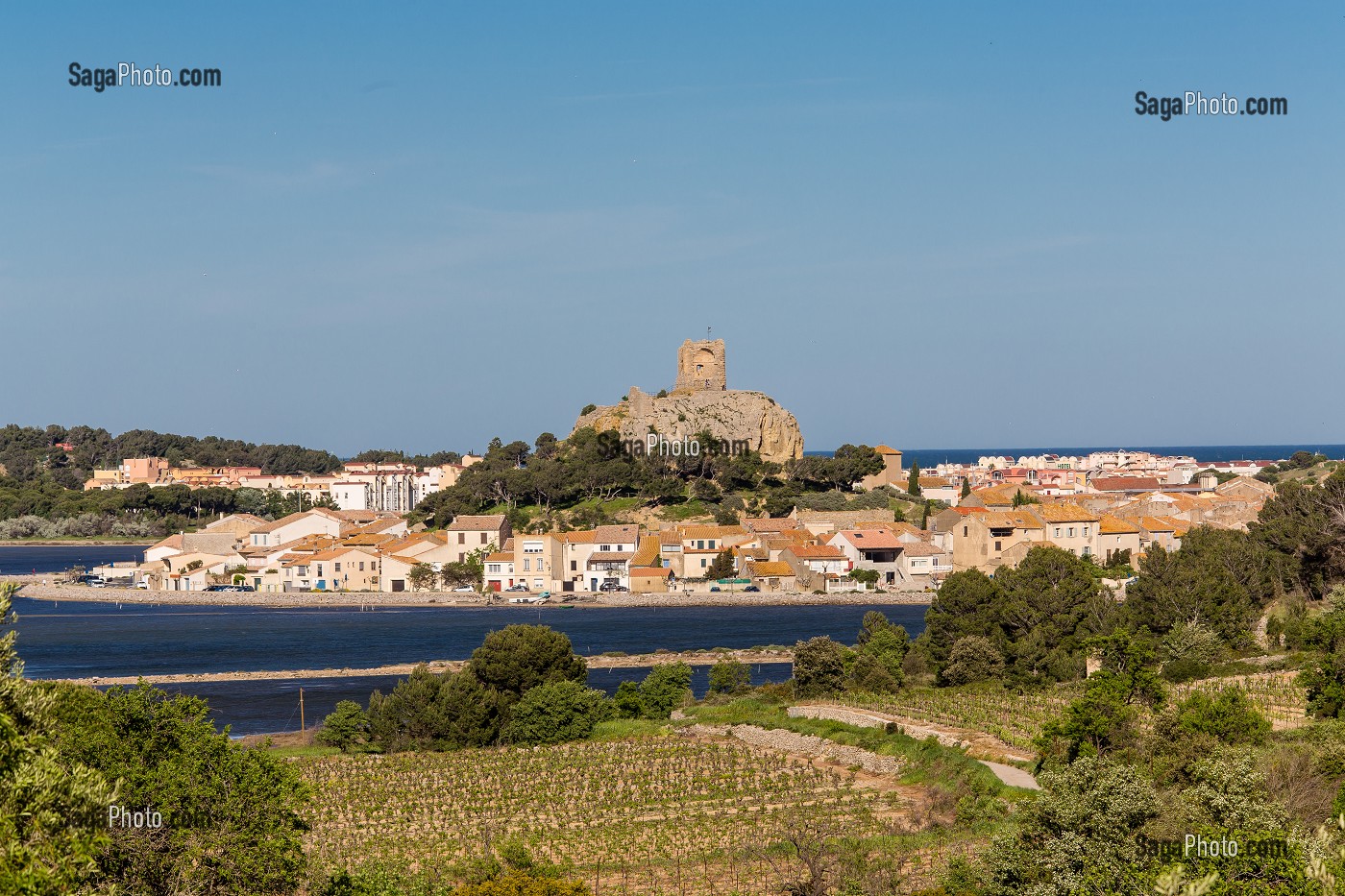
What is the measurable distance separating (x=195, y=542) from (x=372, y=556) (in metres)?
11.6

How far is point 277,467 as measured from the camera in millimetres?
115125

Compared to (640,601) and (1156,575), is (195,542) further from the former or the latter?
(1156,575)

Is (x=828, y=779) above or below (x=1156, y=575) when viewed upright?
below

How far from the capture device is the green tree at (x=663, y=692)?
1001 inches

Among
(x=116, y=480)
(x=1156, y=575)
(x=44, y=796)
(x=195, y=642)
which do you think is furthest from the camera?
(x=116, y=480)

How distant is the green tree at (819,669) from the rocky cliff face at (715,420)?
4213 centimetres

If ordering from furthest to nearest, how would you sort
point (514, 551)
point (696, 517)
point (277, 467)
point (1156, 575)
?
point (277, 467) → point (696, 517) → point (514, 551) → point (1156, 575)

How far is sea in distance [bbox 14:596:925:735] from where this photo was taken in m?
31.4

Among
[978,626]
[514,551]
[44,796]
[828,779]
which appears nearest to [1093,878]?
[44,796]

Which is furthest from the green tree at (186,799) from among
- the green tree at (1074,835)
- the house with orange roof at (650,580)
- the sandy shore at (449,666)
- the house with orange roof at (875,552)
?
the house with orange roof at (875,552)

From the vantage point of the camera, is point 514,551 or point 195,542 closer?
point 514,551

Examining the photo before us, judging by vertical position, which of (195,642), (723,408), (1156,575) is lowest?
(195,642)

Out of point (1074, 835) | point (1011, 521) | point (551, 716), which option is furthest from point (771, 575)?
point (1074, 835)

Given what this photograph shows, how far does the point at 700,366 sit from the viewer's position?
7650cm
